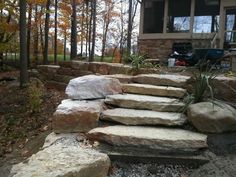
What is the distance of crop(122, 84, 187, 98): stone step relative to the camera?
399 cm

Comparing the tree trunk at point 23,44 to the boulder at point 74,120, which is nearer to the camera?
the boulder at point 74,120

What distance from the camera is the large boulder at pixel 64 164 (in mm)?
2238

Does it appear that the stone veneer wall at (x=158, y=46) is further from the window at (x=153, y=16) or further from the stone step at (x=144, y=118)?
the stone step at (x=144, y=118)

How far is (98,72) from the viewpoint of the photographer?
6965 millimetres

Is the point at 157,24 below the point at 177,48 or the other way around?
the other way around

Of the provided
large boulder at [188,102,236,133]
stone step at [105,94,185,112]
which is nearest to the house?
stone step at [105,94,185,112]

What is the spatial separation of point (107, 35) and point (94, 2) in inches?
207

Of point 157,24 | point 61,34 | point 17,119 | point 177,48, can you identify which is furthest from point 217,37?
point 61,34

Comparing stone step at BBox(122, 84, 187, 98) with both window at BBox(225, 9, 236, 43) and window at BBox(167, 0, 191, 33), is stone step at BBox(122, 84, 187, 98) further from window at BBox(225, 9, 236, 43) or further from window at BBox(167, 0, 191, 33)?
window at BBox(167, 0, 191, 33)

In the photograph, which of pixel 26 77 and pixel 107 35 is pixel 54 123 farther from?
pixel 107 35

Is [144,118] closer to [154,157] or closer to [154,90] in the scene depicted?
[154,157]

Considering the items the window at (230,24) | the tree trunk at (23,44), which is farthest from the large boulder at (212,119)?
the window at (230,24)

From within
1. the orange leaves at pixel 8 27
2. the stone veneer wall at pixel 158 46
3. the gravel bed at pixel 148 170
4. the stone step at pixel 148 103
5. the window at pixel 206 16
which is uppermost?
the window at pixel 206 16

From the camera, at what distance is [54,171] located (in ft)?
7.36
